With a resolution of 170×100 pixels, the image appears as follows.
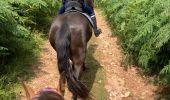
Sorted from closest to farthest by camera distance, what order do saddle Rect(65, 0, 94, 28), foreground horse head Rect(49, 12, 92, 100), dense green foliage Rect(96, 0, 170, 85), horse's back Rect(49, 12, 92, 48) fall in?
foreground horse head Rect(49, 12, 92, 100) → horse's back Rect(49, 12, 92, 48) → dense green foliage Rect(96, 0, 170, 85) → saddle Rect(65, 0, 94, 28)

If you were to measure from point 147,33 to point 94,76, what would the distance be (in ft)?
5.07

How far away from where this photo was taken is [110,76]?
764cm

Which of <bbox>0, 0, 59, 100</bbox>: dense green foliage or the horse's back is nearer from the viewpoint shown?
the horse's back

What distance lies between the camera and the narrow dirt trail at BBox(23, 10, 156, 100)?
271 inches

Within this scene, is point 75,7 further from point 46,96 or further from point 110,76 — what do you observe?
point 46,96

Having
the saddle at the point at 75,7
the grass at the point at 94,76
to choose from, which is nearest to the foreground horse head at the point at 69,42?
the saddle at the point at 75,7

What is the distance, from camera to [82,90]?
512 cm

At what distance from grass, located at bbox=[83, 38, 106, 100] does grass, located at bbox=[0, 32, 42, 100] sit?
3.96 ft

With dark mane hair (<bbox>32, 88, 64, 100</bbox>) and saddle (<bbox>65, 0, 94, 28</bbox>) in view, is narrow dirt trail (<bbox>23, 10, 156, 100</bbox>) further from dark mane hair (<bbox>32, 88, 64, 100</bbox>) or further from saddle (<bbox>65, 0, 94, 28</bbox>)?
dark mane hair (<bbox>32, 88, 64, 100</bbox>)

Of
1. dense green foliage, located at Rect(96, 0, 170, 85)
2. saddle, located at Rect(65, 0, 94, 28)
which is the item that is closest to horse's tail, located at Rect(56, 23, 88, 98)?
saddle, located at Rect(65, 0, 94, 28)

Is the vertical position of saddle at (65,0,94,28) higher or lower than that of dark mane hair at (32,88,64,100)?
higher

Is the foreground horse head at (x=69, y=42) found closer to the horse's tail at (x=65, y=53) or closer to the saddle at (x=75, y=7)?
the horse's tail at (x=65, y=53)

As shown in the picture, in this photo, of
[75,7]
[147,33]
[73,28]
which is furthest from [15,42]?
[147,33]

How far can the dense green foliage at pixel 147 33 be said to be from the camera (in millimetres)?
6160
